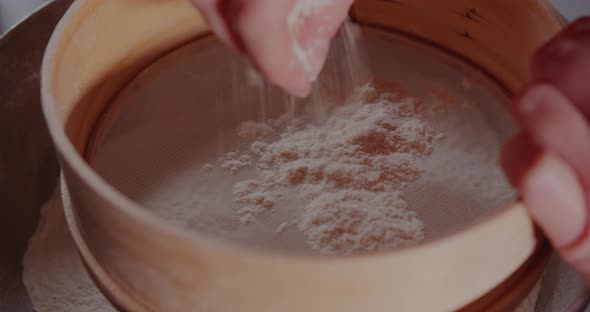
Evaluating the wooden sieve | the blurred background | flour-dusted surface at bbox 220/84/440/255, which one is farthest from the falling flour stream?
the blurred background

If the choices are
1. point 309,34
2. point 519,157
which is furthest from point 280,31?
point 519,157

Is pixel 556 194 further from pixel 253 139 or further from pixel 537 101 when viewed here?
pixel 253 139

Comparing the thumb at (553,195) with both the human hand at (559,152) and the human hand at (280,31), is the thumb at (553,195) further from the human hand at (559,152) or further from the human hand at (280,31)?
the human hand at (280,31)

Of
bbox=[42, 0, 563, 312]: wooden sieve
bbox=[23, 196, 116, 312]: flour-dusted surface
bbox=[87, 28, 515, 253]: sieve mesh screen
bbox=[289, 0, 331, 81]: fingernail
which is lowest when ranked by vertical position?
bbox=[23, 196, 116, 312]: flour-dusted surface

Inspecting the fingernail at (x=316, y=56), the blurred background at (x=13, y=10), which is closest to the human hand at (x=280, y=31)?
the fingernail at (x=316, y=56)

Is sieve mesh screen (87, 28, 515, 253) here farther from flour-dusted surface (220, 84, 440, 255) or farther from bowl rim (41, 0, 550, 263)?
bowl rim (41, 0, 550, 263)

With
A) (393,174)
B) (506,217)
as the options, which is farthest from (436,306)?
(393,174)
